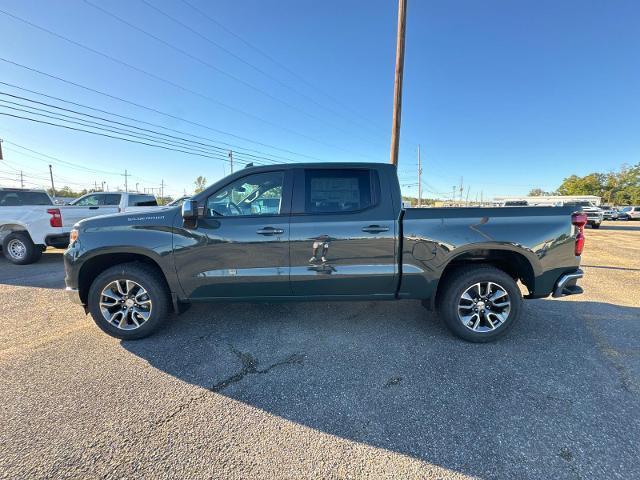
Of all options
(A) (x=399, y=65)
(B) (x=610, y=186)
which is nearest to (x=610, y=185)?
(B) (x=610, y=186)

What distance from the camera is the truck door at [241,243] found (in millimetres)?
3113

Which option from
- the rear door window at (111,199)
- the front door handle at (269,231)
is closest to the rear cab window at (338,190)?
the front door handle at (269,231)

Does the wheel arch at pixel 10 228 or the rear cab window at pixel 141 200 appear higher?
the rear cab window at pixel 141 200

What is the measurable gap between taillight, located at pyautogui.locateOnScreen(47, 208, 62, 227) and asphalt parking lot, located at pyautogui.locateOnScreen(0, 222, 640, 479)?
3905mm

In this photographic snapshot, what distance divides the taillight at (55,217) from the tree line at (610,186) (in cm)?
8871

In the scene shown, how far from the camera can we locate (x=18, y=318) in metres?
3.90

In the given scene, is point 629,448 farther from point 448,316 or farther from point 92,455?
point 92,455

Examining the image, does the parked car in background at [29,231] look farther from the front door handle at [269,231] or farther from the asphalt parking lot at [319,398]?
the front door handle at [269,231]

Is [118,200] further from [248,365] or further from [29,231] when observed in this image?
[248,365]

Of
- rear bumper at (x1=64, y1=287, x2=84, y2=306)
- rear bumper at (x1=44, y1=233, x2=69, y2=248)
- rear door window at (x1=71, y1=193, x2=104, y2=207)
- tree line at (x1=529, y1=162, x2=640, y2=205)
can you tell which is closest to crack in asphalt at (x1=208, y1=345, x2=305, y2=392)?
rear bumper at (x1=64, y1=287, x2=84, y2=306)

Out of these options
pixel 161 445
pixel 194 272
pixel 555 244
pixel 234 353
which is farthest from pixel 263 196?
pixel 555 244

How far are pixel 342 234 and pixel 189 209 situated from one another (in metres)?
1.59

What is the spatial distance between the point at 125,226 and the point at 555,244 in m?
4.63

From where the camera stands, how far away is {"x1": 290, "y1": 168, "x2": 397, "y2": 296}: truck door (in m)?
3.11
